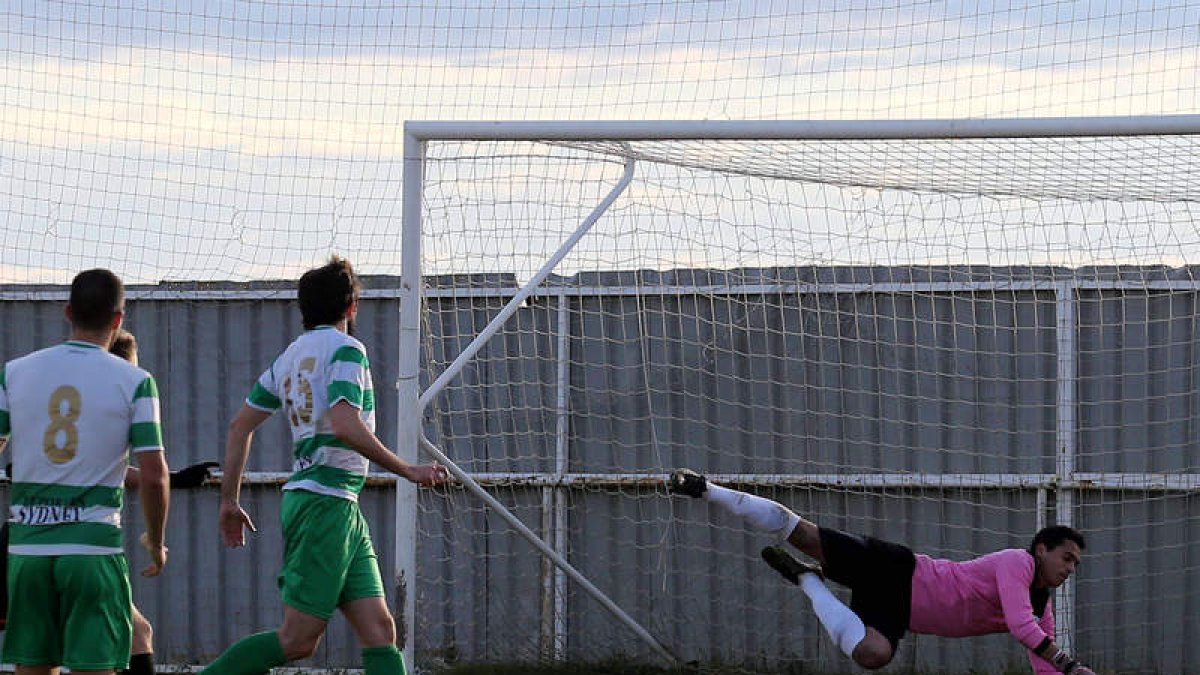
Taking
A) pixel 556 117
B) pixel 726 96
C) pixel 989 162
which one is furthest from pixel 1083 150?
pixel 556 117

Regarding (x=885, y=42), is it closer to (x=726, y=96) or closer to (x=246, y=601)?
(x=726, y=96)

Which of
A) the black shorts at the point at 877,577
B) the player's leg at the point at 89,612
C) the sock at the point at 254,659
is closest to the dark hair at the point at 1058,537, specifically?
the black shorts at the point at 877,577

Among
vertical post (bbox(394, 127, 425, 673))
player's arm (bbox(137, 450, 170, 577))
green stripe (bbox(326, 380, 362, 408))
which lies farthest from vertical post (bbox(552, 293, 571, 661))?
player's arm (bbox(137, 450, 170, 577))

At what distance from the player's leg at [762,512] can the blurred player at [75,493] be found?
2469 mm

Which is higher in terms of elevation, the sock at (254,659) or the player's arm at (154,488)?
the player's arm at (154,488)

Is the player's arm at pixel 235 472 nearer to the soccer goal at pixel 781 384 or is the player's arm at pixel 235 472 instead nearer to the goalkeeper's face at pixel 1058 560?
the soccer goal at pixel 781 384

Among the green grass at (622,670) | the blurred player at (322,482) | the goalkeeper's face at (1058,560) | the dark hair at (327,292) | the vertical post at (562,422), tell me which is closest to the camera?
the blurred player at (322,482)

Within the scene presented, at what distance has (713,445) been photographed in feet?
31.1

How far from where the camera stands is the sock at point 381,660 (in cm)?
615

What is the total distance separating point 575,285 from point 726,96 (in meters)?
1.45

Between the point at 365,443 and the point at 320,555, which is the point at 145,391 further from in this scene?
the point at 320,555

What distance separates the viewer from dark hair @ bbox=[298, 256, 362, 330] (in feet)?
20.5

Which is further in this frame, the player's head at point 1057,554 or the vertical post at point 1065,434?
the vertical post at point 1065,434

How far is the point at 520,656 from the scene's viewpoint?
9.55 meters
